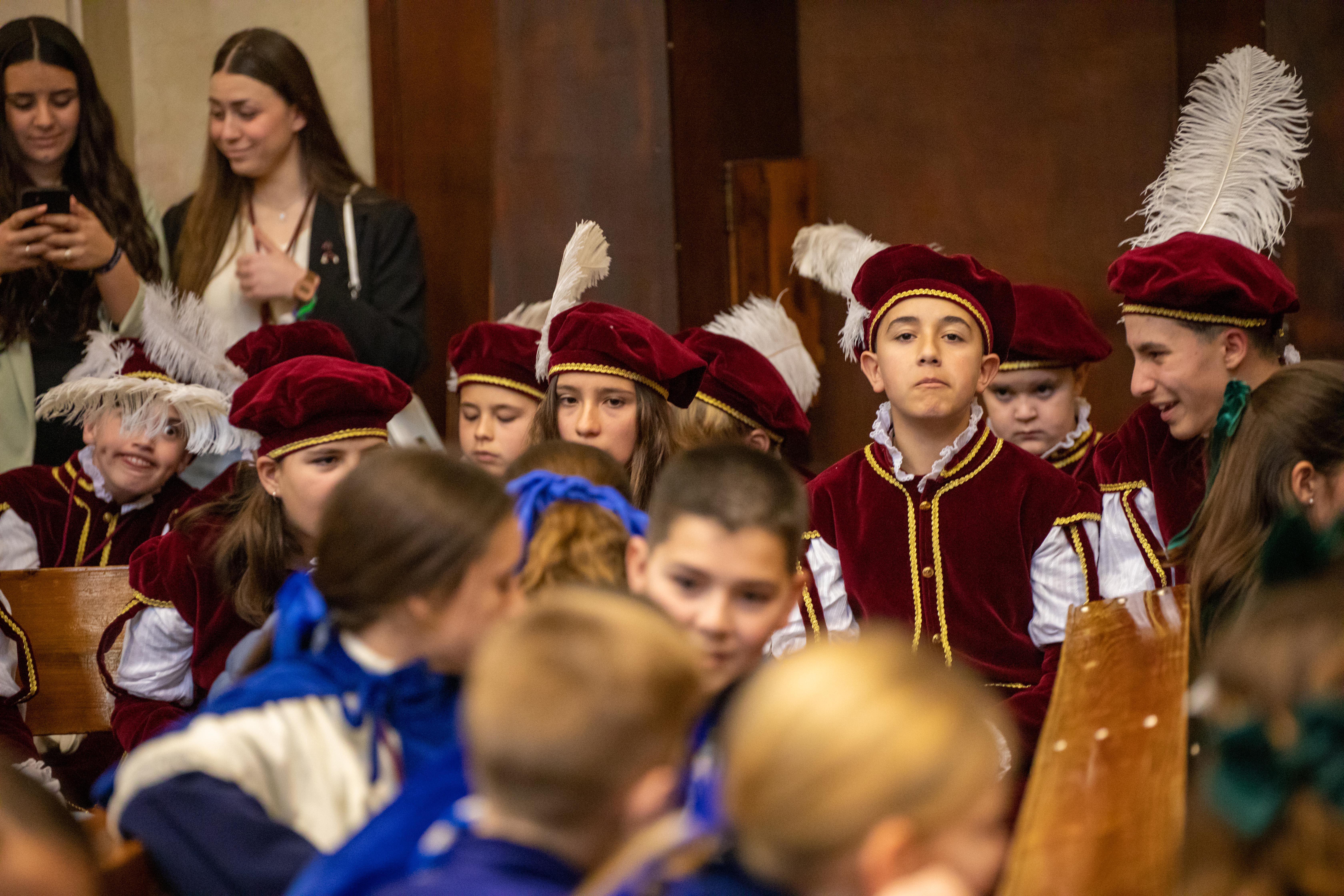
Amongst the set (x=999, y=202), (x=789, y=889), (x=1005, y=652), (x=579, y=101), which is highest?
(x=579, y=101)

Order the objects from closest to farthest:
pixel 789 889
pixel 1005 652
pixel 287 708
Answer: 1. pixel 789 889
2. pixel 287 708
3. pixel 1005 652

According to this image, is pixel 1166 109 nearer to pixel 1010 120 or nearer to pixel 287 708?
pixel 1010 120

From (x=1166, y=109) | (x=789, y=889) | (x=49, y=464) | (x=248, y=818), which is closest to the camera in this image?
(x=789, y=889)

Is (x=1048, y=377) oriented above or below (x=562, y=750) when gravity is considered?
above

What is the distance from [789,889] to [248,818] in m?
0.69

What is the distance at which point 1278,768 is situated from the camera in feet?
4.41

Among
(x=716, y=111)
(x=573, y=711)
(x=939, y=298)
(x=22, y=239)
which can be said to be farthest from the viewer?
(x=716, y=111)

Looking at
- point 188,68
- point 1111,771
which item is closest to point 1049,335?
point 1111,771

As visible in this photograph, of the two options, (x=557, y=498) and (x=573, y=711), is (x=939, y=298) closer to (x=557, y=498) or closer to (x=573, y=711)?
(x=557, y=498)

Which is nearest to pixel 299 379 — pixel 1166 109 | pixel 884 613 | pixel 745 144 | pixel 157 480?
pixel 157 480

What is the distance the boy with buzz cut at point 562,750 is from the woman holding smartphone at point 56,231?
9.44 ft

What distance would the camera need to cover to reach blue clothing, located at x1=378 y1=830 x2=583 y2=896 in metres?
1.37

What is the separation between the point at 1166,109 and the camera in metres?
4.50

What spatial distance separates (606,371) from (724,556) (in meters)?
1.45
